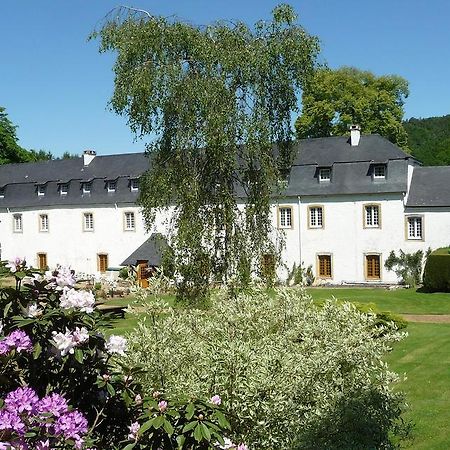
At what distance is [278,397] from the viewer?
6.92m

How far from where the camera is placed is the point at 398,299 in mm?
26891

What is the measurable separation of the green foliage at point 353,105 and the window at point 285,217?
14697mm

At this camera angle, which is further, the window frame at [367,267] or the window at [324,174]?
the window at [324,174]

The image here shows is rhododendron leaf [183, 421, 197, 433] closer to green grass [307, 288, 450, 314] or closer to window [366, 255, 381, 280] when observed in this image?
green grass [307, 288, 450, 314]

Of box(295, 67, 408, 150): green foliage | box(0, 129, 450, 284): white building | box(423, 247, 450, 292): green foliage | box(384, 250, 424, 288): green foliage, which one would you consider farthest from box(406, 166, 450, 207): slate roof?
box(295, 67, 408, 150): green foliage

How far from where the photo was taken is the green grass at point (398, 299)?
2465 cm

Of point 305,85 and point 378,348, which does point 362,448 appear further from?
point 305,85

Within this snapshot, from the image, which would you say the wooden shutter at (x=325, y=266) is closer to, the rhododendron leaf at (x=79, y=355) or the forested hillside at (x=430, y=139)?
the forested hillside at (x=430, y=139)

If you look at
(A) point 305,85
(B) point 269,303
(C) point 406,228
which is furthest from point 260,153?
(C) point 406,228

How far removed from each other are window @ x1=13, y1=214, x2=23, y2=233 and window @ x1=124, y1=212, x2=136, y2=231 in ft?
29.7

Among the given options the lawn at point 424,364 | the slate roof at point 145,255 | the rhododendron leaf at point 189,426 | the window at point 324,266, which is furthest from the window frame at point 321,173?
the rhododendron leaf at point 189,426

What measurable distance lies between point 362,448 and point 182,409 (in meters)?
2.92

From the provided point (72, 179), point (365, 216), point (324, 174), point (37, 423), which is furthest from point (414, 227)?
point (37, 423)

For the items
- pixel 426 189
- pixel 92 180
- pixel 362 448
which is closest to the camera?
pixel 362 448
